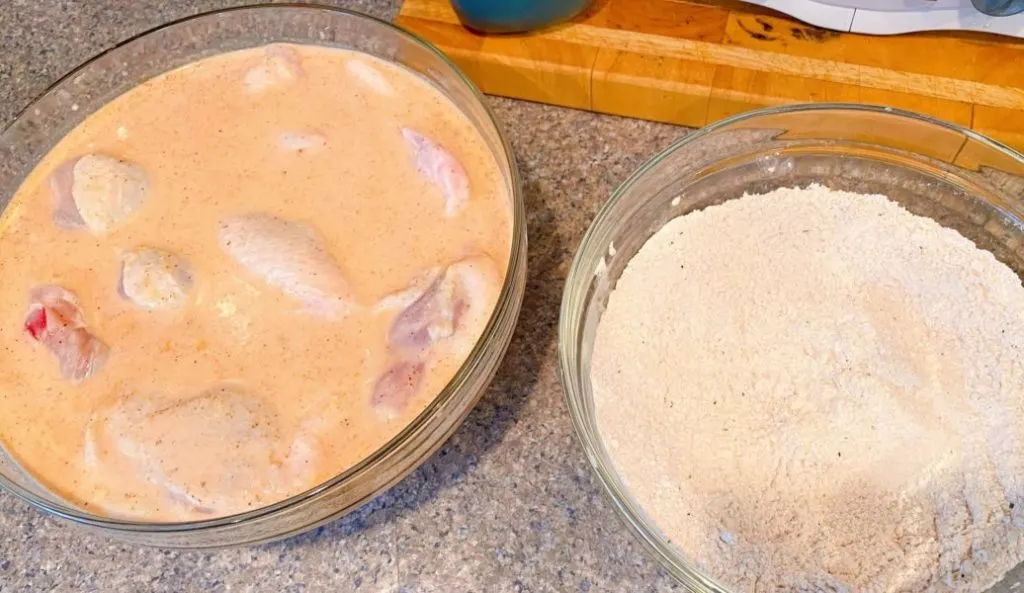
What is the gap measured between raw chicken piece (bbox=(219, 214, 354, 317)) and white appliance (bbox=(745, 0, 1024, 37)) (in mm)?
666

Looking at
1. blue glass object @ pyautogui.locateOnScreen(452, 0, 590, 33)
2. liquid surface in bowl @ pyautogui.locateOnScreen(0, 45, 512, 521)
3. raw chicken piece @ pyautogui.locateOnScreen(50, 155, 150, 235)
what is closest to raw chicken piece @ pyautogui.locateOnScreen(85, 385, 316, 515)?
liquid surface in bowl @ pyautogui.locateOnScreen(0, 45, 512, 521)

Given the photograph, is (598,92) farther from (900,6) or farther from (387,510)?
(387,510)

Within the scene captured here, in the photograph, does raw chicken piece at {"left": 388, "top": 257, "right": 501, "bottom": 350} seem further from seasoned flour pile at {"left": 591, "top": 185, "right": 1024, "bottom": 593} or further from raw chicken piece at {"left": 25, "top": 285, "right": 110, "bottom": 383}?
raw chicken piece at {"left": 25, "top": 285, "right": 110, "bottom": 383}

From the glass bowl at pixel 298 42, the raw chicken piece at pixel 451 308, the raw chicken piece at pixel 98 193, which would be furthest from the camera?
the raw chicken piece at pixel 98 193

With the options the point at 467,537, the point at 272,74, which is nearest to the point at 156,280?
the point at 272,74

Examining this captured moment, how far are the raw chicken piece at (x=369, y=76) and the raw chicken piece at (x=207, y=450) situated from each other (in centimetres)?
41

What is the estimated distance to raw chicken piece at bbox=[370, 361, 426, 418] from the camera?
0.82 m

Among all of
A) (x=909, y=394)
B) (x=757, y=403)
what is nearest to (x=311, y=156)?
(x=757, y=403)

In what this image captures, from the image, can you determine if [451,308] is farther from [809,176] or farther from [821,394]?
[809,176]

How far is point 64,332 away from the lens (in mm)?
894

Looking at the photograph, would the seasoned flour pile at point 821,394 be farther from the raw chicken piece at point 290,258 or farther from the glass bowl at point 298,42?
the raw chicken piece at point 290,258

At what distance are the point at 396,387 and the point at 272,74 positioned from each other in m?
0.47

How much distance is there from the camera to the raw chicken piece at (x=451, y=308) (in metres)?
0.85

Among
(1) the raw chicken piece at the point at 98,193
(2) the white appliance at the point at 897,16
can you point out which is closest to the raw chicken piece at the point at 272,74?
(1) the raw chicken piece at the point at 98,193
